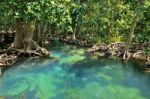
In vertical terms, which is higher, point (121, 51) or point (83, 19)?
point (83, 19)

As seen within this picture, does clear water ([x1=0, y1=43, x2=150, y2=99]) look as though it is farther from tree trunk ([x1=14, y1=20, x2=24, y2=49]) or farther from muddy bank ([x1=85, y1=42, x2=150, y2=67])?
tree trunk ([x1=14, y1=20, x2=24, y2=49])

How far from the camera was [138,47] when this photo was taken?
107ft

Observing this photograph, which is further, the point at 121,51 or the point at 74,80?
the point at 121,51

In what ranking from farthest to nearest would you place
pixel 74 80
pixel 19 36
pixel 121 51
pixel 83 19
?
pixel 83 19
pixel 121 51
pixel 19 36
pixel 74 80

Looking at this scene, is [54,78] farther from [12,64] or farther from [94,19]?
[94,19]

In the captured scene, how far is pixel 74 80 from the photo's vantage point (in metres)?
22.0

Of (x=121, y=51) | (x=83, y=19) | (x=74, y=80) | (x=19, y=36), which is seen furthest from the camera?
(x=83, y=19)

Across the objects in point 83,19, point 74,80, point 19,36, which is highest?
point 83,19

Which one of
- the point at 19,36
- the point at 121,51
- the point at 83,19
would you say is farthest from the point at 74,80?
the point at 83,19

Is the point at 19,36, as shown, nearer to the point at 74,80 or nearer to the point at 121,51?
the point at 74,80

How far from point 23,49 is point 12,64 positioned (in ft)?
11.1

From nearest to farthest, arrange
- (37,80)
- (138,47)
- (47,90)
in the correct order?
(47,90)
(37,80)
(138,47)

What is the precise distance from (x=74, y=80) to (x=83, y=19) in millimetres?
22399

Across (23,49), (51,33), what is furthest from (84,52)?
(51,33)
